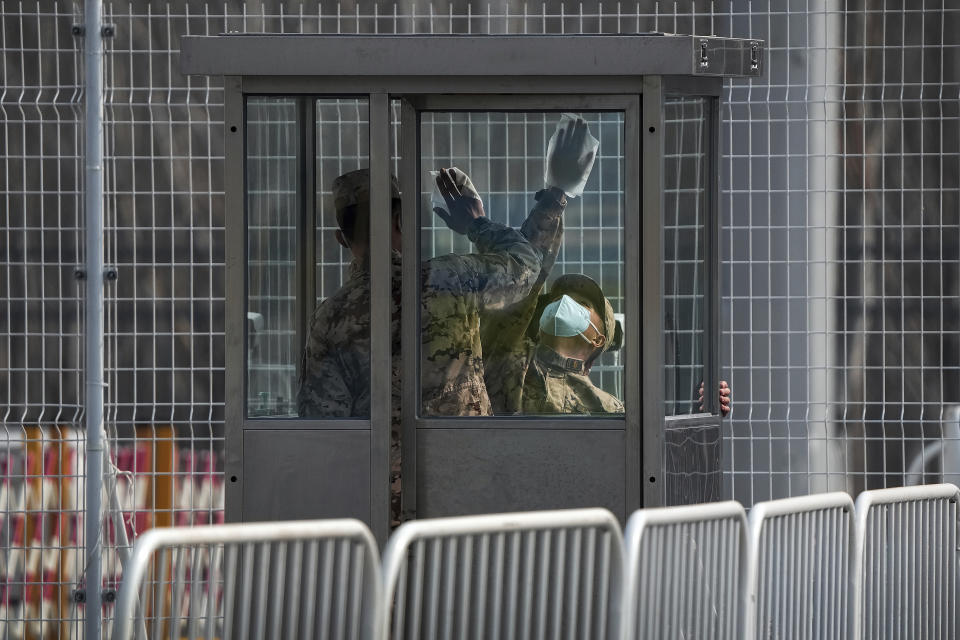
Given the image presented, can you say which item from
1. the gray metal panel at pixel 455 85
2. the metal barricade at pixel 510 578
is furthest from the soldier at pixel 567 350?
the metal barricade at pixel 510 578

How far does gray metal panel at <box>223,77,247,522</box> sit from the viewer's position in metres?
4.58

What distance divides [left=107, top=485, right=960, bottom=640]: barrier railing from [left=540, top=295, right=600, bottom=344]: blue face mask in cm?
99

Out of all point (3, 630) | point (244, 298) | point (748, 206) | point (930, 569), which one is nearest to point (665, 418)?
point (930, 569)

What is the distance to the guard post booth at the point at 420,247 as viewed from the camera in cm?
453

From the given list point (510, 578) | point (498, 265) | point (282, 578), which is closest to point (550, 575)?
point (510, 578)

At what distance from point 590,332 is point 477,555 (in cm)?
129

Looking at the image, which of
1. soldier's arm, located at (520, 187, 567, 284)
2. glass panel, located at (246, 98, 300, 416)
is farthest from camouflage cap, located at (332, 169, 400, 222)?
soldier's arm, located at (520, 187, 567, 284)

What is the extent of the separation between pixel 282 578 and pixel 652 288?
1.78 metres

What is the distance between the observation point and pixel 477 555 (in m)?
3.55

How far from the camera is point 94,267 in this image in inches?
218

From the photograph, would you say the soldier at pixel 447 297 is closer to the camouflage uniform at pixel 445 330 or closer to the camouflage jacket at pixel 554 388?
the camouflage uniform at pixel 445 330

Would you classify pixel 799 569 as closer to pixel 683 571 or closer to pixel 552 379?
pixel 683 571

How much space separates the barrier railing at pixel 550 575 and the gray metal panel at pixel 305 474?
835 millimetres

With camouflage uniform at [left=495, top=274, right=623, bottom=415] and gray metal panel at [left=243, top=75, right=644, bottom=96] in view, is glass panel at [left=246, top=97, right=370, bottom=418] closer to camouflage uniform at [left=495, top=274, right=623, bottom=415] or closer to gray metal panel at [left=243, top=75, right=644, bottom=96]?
gray metal panel at [left=243, top=75, right=644, bottom=96]
